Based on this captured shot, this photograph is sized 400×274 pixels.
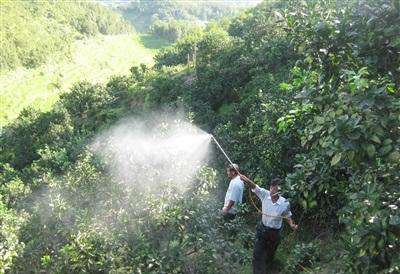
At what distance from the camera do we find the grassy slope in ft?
209

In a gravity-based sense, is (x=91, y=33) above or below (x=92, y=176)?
below

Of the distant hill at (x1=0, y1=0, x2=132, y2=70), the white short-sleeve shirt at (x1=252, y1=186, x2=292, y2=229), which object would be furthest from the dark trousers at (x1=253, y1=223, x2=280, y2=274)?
the distant hill at (x1=0, y1=0, x2=132, y2=70)

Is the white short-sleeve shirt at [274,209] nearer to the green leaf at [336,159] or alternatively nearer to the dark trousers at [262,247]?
the dark trousers at [262,247]

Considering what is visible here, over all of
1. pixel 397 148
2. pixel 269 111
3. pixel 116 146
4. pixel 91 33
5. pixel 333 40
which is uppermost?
pixel 333 40

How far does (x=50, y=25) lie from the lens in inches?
4483

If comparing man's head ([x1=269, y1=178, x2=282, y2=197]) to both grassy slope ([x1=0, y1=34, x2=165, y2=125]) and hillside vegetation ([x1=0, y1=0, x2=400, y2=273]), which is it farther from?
grassy slope ([x1=0, y1=34, x2=165, y2=125])

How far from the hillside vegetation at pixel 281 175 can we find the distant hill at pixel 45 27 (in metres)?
66.4

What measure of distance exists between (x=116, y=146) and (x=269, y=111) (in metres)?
5.05

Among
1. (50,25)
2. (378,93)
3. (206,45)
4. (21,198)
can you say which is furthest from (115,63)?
(378,93)

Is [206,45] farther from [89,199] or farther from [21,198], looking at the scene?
[89,199]

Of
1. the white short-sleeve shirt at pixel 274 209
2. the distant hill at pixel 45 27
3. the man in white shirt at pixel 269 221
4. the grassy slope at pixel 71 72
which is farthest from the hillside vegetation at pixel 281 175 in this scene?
the distant hill at pixel 45 27

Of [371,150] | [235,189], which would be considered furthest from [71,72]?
[371,150]

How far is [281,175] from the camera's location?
40.1 ft

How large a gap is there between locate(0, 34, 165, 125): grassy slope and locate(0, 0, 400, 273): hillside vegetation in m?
31.0
